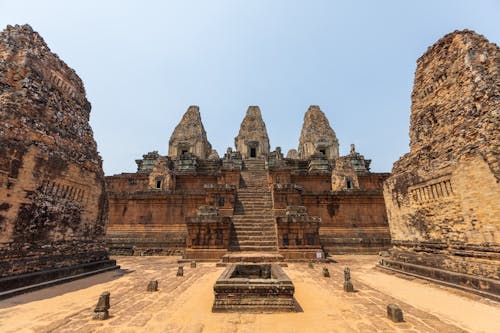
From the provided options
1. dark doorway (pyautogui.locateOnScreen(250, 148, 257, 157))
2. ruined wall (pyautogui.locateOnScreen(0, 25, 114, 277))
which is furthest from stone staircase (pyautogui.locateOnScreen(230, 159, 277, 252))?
dark doorway (pyautogui.locateOnScreen(250, 148, 257, 157))

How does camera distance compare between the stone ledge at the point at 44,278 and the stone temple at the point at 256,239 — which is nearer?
the stone temple at the point at 256,239

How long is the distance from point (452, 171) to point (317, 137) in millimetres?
28803

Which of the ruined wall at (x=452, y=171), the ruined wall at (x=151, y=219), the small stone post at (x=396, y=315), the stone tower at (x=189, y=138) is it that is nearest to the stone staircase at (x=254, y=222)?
the ruined wall at (x=151, y=219)

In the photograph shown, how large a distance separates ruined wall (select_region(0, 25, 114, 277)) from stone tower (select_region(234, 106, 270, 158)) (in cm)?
2777

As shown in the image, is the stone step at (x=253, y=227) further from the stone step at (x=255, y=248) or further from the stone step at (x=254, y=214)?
the stone step at (x=255, y=248)

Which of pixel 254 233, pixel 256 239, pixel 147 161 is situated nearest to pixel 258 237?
pixel 256 239

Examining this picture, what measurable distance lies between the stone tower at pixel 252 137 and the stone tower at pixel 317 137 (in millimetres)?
5950

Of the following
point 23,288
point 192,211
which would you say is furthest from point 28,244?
point 192,211

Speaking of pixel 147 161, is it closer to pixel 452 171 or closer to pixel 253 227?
pixel 253 227

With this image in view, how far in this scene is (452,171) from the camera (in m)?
6.21

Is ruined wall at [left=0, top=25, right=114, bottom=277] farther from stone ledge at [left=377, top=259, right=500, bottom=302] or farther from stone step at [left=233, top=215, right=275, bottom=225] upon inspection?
stone ledge at [left=377, top=259, right=500, bottom=302]

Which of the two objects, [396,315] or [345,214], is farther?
[345,214]

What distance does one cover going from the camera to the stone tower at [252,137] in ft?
120

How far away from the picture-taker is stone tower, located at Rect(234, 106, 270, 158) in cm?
3662
